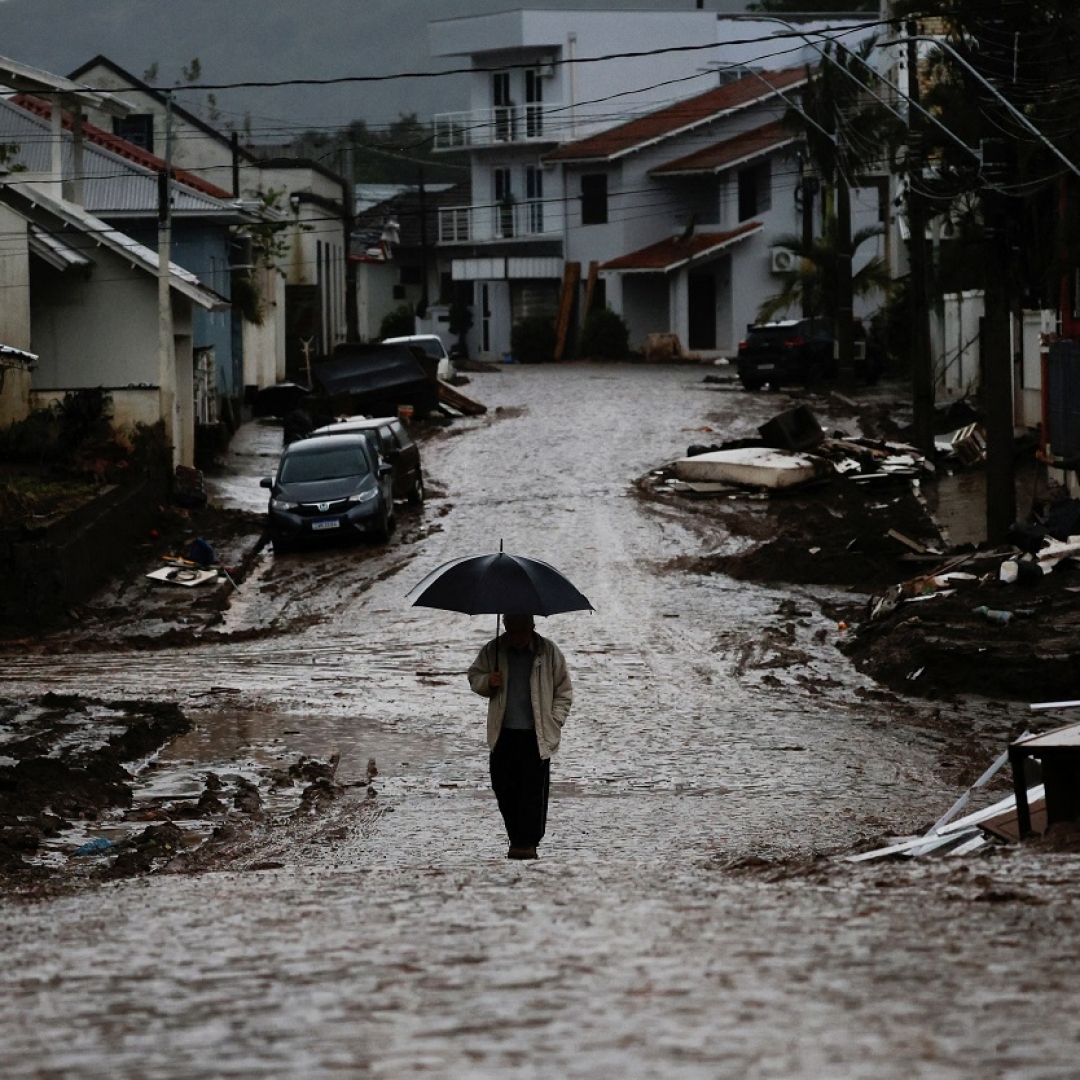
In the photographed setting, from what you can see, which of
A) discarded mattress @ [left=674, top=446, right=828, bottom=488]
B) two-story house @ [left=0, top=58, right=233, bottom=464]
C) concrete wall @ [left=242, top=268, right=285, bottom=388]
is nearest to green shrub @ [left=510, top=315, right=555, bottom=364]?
concrete wall @ [left=242, top=268, right=285, bottom=388]

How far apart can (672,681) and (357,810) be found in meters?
6.04

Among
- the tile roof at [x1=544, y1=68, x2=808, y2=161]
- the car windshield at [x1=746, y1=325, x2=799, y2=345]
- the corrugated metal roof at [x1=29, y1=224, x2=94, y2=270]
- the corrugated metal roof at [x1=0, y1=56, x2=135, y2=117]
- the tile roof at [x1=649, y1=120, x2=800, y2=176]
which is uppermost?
the tile roof at [x1=544, y1=68, x2=808, y2=161]

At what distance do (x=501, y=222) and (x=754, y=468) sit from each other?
46269mm

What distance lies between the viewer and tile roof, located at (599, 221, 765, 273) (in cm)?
6500

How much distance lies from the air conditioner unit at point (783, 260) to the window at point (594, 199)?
786 cm

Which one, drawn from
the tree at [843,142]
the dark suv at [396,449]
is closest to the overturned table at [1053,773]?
the dark suv at [396,449]

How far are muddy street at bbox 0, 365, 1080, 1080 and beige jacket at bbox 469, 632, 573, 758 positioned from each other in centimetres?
85

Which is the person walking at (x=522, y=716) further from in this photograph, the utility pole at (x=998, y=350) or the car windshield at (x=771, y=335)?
the car windshield at (x=771, y=335)

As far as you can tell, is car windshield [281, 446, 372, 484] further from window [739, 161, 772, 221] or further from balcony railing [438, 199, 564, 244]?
balcony railing [438, 199, 564, 244]

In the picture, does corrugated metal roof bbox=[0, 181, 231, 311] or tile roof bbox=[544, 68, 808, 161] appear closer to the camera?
corrugated metal roof bbox=[0, 181, 231, 311]

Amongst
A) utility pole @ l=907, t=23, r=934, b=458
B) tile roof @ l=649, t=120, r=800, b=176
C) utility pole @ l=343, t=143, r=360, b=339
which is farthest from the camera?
tile roof @ l=649, t=120, r=800, b=176

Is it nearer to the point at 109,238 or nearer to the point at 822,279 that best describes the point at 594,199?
the point at 822,279

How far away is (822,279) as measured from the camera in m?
54.5

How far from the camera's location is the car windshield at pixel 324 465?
28.8 metres
